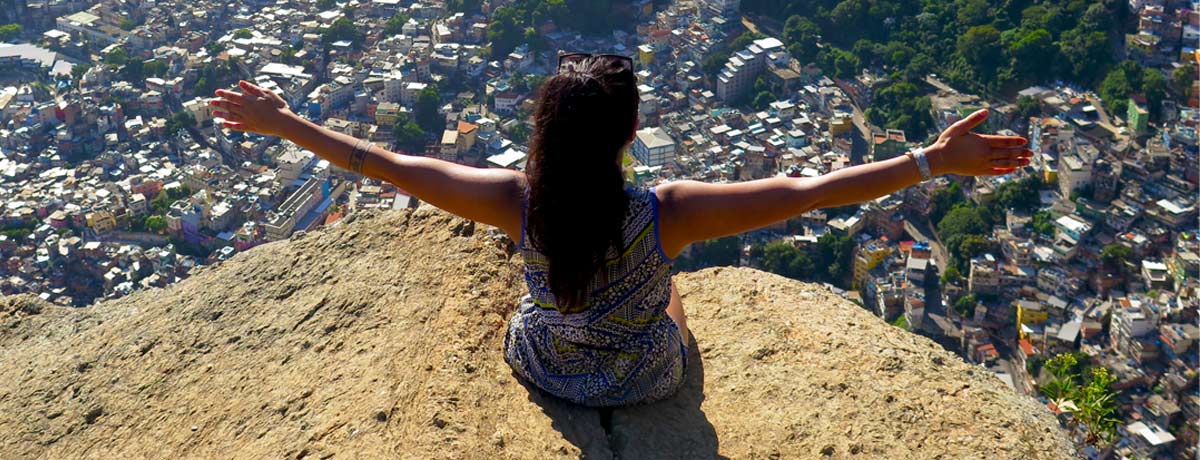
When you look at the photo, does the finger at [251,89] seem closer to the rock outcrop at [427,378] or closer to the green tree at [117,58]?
the rock outcrop at [427,378]

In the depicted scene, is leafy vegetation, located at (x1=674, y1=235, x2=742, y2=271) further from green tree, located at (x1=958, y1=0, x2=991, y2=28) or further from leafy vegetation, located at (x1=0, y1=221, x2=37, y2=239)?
leafy vegetation, located at (x1=0, y1=221, x2=37, y2=239)

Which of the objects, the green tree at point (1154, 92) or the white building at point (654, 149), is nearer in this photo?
the white building at point (654, 149)

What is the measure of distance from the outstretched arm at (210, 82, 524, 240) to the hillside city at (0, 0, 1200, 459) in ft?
30.1

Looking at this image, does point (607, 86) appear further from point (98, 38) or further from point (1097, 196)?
point (98, 38)

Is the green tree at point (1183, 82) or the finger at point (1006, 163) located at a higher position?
the finger at point (1006, 163)

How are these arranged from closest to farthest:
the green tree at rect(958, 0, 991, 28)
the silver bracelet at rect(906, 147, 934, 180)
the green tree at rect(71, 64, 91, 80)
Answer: the silver bracelet at rect(906, 147, 934, 180)
the green tree at rect(958, 0, 991, 28)
the green tree at rect(71, 64, 91, 80)

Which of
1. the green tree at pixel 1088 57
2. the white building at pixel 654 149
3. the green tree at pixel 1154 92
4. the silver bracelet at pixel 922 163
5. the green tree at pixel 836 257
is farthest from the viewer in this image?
the green tree at pixel 1088 57

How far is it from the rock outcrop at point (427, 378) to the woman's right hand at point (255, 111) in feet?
2.17

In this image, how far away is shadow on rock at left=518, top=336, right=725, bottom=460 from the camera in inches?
103

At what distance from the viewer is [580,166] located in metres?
2.28

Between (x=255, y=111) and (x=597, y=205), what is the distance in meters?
1.03

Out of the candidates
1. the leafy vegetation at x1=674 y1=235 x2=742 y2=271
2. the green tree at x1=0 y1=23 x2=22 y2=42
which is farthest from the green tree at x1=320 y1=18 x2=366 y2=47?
the leafy vegetation at x1=674 y1=235 x2=742 y2=271

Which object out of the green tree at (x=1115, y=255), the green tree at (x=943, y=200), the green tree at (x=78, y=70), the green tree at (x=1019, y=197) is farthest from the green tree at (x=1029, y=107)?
the green tree at (x=78, y=70)

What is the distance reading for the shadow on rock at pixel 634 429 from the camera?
2.63m
